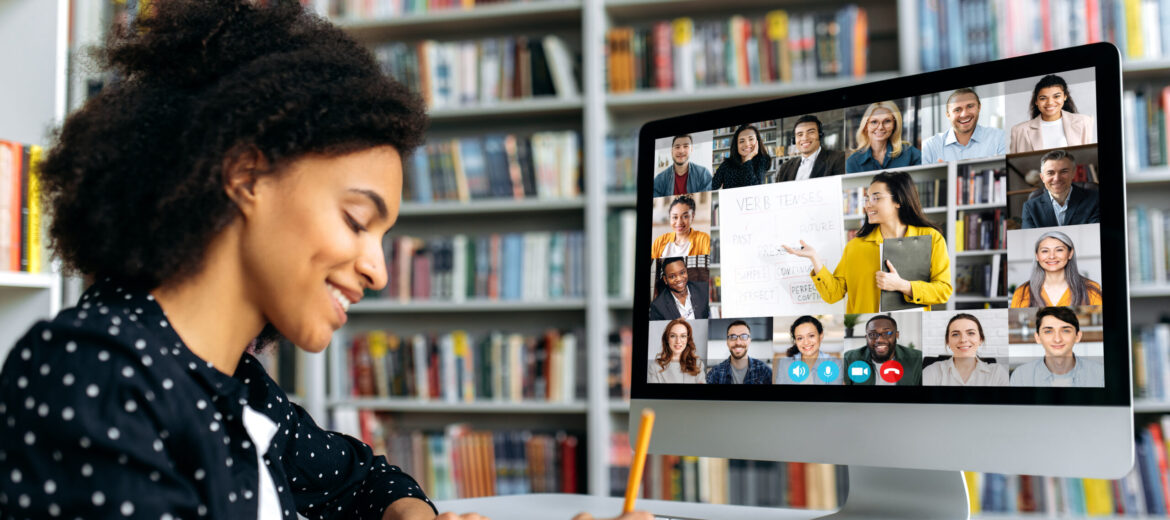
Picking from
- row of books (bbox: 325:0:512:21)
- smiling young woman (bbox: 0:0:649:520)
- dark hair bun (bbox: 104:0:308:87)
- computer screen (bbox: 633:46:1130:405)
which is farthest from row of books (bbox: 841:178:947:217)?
Answer: row of books (bbox: 325:0:512:21)

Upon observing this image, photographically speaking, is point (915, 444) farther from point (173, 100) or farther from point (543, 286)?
point (543, 286)

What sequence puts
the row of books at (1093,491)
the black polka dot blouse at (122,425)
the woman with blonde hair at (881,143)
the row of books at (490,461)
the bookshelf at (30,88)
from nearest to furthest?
the black polka dot blouse at (122,425), the woman with blonde hair at (881,143), the bookshelf at (30,88), the row of books at (1093,491), the row of books at (490,461)

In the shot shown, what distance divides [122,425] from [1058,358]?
0.78 metres

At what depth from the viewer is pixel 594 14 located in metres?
2.55

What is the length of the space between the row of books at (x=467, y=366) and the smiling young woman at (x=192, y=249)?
1.78m

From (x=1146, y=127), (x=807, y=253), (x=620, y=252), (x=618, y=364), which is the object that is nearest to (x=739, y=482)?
(x=618, y=364)

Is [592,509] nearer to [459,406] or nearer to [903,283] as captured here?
[903,283]

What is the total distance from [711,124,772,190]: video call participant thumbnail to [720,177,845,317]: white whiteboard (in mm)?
11

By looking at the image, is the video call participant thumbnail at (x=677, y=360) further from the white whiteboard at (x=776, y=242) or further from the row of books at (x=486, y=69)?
the row of books at (x=486, y=69)

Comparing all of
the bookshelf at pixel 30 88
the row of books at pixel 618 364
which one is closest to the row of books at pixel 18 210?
the bookshelf at pixel 30 88

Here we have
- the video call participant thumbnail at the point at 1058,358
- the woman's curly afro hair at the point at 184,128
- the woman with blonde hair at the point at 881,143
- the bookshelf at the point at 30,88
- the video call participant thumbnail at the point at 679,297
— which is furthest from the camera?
the bookshelf at the point at 30,88

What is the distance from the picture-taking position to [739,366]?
96 centimetres

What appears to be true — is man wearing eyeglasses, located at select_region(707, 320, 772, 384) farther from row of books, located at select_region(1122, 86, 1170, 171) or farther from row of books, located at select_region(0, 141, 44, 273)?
row of books, located at select_region(1122, 86, 1170, 171)

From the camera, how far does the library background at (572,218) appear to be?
7.21 feet
